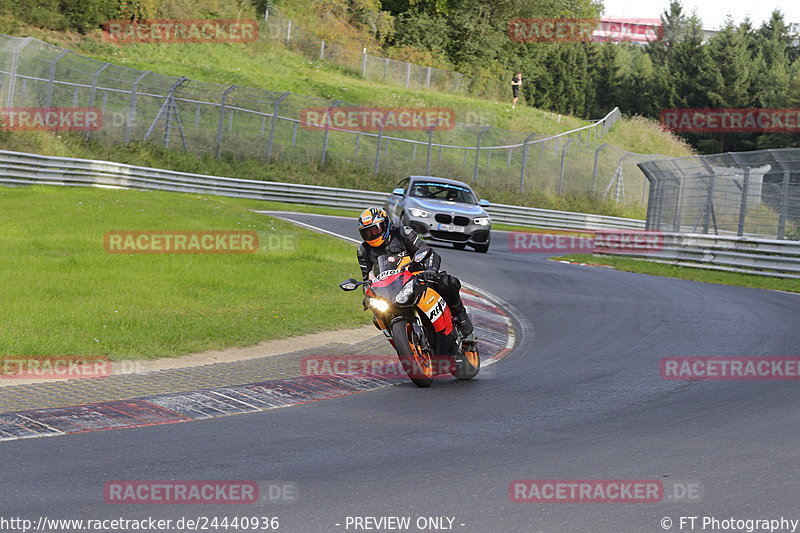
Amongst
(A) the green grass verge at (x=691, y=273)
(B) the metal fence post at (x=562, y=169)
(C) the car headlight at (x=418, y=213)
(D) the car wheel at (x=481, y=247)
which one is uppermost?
(B) the metal fence post at (x=562, y=169)

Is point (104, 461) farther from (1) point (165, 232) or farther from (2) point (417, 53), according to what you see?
(2) point (417, 53)

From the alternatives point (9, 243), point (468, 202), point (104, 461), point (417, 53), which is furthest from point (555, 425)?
point (417, 53)

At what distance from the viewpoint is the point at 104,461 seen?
5871 millimetres

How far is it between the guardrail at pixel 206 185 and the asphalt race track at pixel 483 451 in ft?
→ 67.2

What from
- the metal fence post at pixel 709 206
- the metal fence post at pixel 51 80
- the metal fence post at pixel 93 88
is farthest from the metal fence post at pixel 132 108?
the metal fence post at pixel 709 206

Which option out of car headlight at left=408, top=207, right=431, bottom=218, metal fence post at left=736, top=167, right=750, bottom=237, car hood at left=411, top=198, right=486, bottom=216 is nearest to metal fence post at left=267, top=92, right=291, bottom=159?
car hood at left=411, top=198, right=486, bottom=216

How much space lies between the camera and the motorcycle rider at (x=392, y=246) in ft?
27.8

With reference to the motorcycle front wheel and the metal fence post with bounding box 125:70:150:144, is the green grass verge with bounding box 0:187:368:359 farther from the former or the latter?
the metal fence post with bounding box 125:70:150:144

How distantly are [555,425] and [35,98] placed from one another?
27326 millimetres

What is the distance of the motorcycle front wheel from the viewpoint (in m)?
8.21

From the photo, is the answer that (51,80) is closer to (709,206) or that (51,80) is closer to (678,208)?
(678,208)

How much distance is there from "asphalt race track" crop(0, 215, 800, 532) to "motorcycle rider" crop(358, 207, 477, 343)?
0.93 metres

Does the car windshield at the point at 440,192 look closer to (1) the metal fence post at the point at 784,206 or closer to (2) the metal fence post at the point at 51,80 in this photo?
(1) the metal fence post at the point at 784,206

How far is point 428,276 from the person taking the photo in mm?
8547
